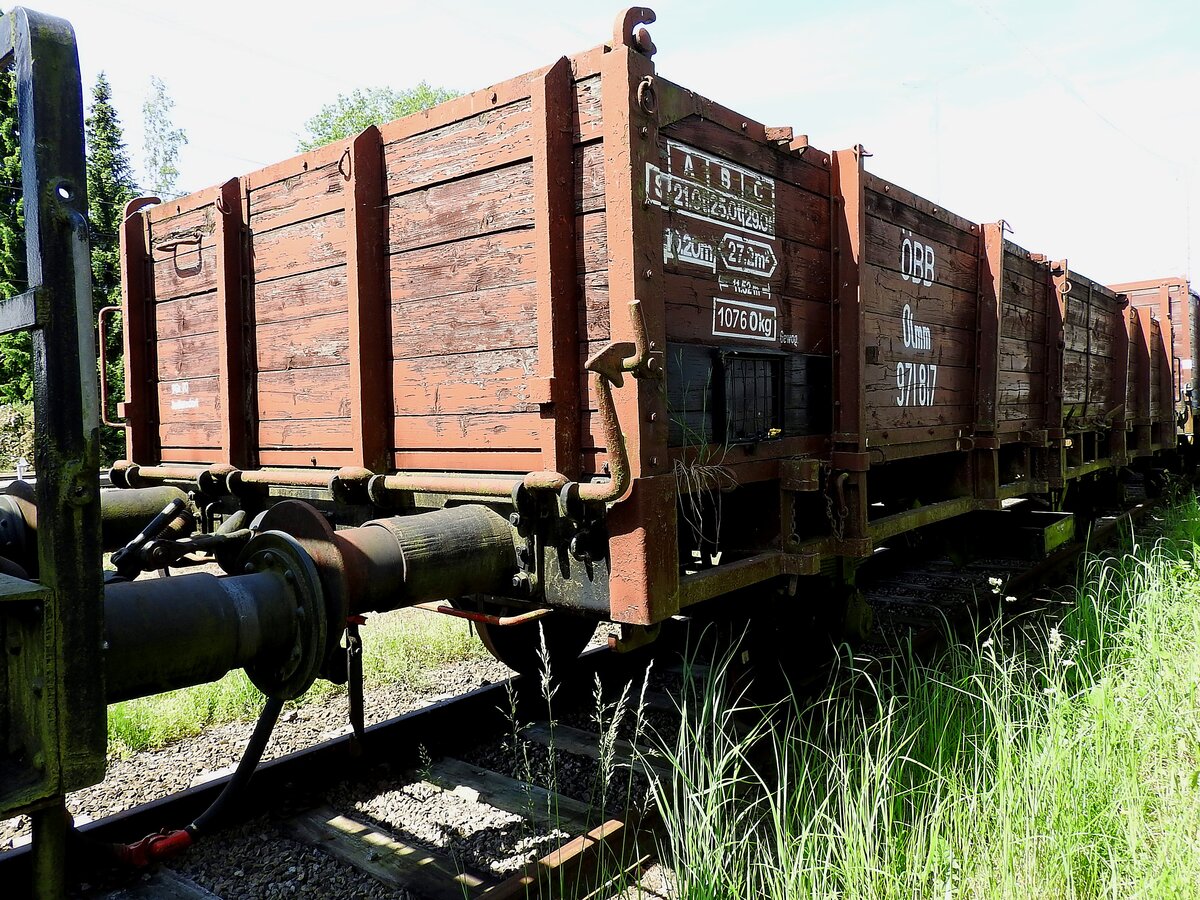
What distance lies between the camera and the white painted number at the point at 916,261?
4672 mm

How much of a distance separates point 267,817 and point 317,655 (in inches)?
59.4

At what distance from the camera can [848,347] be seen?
409cm

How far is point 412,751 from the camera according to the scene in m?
4.11

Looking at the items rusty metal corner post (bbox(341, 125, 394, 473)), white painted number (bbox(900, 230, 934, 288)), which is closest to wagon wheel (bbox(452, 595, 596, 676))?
rusty metal corner post (bbox(341, 125, 394, 473))

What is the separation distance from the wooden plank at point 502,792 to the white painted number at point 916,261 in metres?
3.11

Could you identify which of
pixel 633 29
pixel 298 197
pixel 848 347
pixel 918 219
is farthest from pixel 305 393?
pixel 918 219

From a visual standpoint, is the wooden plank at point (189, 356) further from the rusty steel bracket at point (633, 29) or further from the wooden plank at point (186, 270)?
the rusty steel bracket at point (633, 29)

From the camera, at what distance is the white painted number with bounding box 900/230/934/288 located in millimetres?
4672

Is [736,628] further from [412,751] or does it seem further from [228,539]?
[228,539]

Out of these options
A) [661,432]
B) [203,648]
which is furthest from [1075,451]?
[203,648]

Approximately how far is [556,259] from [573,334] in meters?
0.26

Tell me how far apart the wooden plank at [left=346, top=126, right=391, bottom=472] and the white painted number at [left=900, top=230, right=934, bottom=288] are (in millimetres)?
2687

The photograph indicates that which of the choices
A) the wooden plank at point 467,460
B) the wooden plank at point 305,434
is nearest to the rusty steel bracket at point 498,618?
the wooden plank at point 467,460

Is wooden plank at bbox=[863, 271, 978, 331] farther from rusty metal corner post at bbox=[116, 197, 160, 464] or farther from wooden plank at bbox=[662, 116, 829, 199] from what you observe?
rusty metal corner post at bbox=[116, 197, 160, 464]
